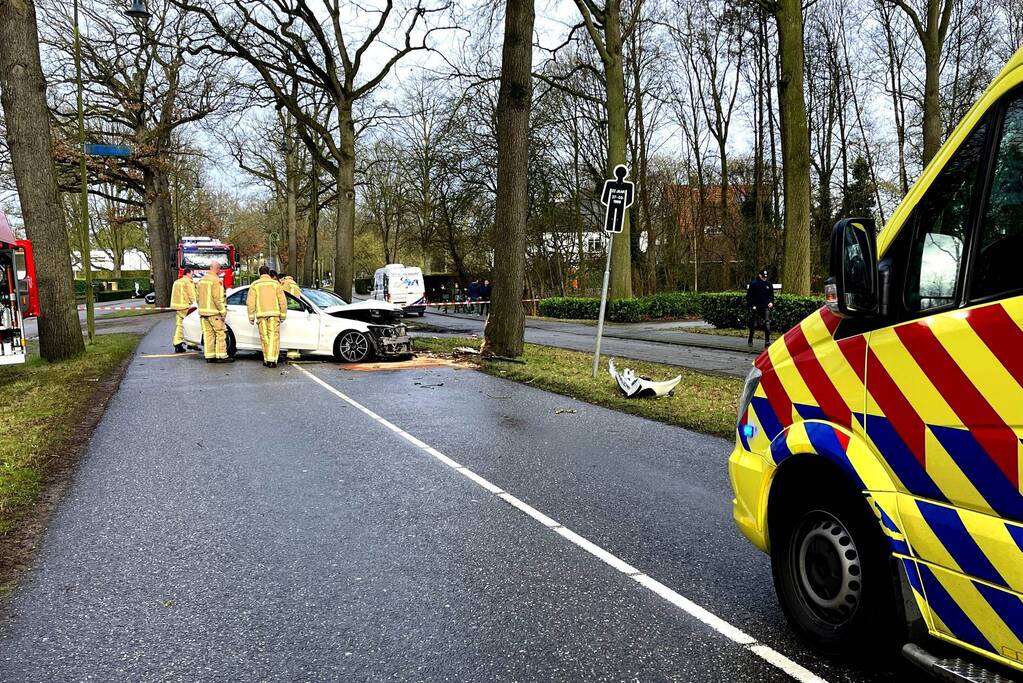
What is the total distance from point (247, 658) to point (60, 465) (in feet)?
15.3

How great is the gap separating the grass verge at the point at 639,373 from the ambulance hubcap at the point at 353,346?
2.03 meters

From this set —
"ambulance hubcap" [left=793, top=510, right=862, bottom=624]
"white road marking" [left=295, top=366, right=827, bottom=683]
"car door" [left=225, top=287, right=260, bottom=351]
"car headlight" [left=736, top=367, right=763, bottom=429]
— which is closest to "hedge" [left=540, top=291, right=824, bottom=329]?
"car door" [left=225, top=287, right=260, bottom=351]

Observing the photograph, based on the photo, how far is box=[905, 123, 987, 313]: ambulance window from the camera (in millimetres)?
2812

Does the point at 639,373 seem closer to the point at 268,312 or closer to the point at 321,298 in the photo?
the point at 268,312

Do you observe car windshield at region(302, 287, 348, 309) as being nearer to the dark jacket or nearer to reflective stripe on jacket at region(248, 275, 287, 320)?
reflective stripe on jacket at region(248, 275, 287, 320)

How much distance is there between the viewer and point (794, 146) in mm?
21172

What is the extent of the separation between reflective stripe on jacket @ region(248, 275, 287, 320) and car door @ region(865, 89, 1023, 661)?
42.3ft

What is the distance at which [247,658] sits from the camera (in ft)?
11.4

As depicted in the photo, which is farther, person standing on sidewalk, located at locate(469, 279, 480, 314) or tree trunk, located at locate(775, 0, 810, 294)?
person standing on sidewalk, located at locate(469, 279, 480, 314)

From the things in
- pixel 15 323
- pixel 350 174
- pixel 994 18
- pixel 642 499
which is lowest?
pixel 642 499

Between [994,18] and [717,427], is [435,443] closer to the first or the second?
[717,427]

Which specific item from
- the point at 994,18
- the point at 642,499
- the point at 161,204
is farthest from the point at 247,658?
the point at 161,204

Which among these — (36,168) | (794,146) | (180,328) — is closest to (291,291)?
(180,328)

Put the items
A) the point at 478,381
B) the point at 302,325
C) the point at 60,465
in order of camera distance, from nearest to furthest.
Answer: the point at 60,465, the point at 478,381, the point at 302,325
